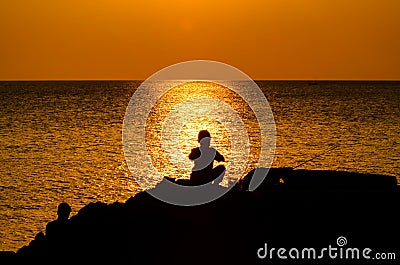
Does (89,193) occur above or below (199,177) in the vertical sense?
above

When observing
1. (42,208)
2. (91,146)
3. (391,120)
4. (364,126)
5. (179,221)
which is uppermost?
(391,120)

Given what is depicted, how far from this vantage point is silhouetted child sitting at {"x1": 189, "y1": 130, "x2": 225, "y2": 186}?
15.0m

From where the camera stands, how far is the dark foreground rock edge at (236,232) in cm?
1505

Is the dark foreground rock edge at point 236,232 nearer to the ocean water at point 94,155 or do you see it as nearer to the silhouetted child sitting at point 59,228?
the silhouetted child sitting at point 59,228

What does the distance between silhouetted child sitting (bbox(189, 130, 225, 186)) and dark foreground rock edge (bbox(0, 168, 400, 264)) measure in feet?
2.00

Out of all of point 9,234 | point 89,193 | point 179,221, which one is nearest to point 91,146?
point 89,193

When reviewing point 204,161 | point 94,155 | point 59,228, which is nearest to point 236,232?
point 204,161

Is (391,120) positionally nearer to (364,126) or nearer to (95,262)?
(364,126)

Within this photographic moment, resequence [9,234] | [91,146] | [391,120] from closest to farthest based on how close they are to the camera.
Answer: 1. [9,234]
2. [91,146]
3. [391,120]

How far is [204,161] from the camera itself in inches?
598

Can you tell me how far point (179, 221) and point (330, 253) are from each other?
3.76 m

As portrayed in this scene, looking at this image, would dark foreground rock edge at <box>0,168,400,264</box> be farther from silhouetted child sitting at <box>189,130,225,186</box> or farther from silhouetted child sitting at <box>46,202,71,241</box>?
silhouetted child sitting at <box>189,130,225,186</box>

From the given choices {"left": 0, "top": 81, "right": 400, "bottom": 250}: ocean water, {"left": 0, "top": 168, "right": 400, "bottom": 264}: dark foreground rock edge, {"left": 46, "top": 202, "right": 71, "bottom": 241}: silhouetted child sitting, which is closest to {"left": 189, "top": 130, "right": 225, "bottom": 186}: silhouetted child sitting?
{"left": 0, "top": 168, "right": 400, "bottom": 264}: dark foreground rock edge

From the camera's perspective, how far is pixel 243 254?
48.9ft
